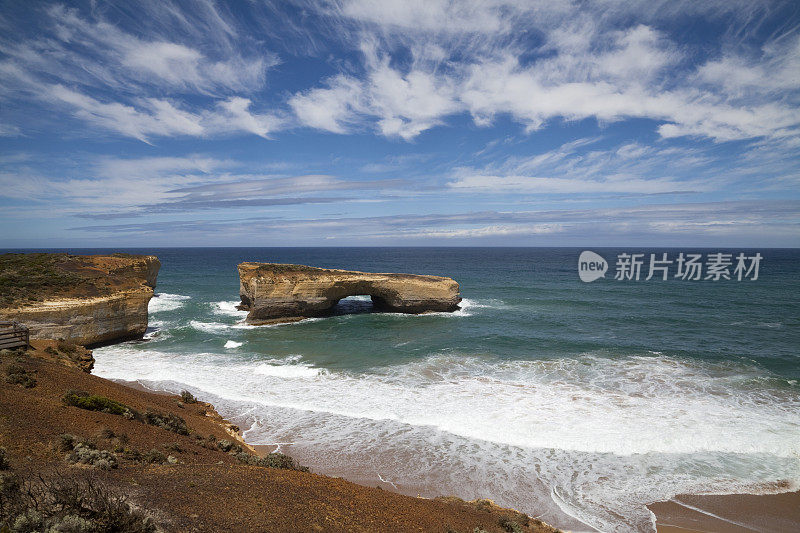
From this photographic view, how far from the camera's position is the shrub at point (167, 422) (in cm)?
955

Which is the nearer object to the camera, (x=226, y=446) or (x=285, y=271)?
(x=226, y=446)

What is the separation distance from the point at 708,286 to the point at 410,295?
3595 cm

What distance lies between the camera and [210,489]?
6.10m

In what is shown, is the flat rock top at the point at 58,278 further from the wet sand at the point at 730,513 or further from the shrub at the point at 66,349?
the wet sand at the point at 730,513

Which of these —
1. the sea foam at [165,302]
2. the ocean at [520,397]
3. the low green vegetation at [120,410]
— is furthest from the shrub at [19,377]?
the sea foam at [165,302]

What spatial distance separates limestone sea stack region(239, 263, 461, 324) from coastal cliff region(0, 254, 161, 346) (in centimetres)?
696

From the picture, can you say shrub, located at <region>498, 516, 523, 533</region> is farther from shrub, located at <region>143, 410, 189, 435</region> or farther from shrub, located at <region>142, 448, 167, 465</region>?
shrub, located at <region>143, 410, 189, 435</region>

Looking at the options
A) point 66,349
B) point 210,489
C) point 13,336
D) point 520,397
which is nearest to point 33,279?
point 66,349

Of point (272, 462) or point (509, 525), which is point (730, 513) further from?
point (272, 462)

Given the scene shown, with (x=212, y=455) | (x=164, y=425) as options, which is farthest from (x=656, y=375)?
(x=164, y=425)

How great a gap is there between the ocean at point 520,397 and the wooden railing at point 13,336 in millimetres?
4077

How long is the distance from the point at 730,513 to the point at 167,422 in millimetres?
12880

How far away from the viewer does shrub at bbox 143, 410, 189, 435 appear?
955 cm

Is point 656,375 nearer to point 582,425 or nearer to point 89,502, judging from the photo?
point 582,425
